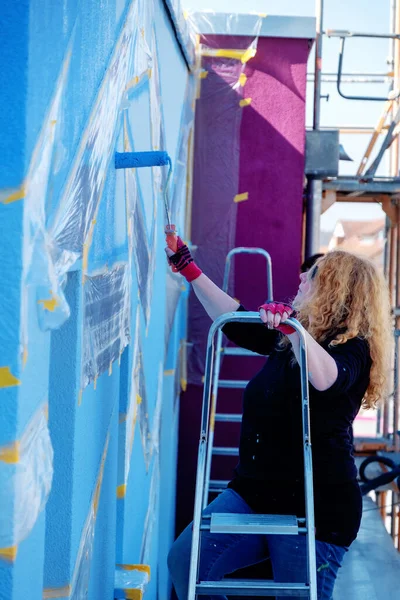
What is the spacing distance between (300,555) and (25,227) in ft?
4.69

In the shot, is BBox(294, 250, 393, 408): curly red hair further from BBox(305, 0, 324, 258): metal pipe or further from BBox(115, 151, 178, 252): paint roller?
BBox(305, 0, 324, 258): metal pipe

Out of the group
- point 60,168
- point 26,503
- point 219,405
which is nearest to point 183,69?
point 219,405

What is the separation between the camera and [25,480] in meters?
1.25

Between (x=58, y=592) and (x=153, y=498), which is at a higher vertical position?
(x=58, y=592)

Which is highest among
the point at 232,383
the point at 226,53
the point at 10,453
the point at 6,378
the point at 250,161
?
the point at 226,53

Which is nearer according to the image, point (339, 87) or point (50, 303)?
point (50, 303)

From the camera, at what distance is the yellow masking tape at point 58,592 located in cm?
161

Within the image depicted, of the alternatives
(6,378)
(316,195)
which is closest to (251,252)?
(316,195)

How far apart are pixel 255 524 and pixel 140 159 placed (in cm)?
105

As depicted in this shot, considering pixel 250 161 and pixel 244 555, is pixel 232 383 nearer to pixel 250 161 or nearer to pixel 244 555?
pixel 250 161

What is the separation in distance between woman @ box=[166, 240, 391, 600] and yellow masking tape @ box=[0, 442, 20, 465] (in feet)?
3.38

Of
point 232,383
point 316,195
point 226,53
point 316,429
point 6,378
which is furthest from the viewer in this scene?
point 316,195

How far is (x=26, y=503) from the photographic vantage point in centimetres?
126

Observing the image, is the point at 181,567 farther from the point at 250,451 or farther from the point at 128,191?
the point at 128,191
